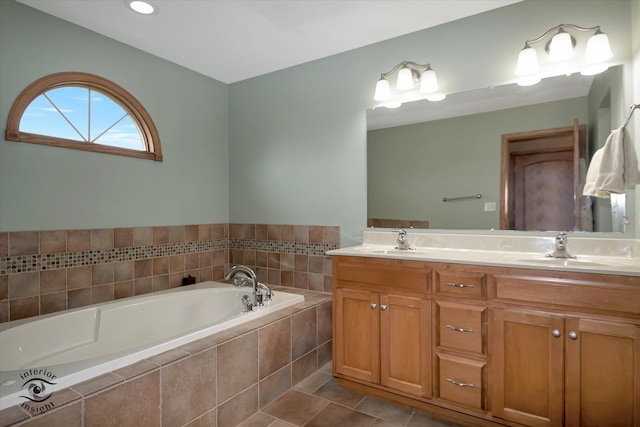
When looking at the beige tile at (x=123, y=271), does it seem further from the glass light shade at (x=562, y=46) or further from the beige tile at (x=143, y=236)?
the glass light shade at (x=562, y=46)

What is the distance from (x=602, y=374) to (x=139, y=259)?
2.99 m

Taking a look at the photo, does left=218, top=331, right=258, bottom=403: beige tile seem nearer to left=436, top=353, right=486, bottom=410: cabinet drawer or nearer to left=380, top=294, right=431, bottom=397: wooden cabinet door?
left=380, top=294, right=431, bottom=397: wooden cabinet door

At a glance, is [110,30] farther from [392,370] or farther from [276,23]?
[392,370]

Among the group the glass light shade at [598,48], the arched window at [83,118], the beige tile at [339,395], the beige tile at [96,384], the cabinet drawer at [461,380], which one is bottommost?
the beige tile at [339,395]

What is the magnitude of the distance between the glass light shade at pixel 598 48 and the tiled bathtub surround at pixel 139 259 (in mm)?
1985

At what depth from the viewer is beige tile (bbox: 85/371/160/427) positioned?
1.36 m

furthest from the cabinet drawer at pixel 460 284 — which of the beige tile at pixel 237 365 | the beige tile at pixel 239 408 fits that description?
the beige tile at pixel 239 408

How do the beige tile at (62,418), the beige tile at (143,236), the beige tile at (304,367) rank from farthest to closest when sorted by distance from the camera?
the beige tile at (143,236)
the beige tile at (304,367)
the beige tile at (62,418)

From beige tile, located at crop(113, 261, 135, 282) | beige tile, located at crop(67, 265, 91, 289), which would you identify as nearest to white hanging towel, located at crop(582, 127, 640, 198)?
beige tile, located at crop(113, 261, 135, 282)

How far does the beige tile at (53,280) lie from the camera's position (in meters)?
2.29

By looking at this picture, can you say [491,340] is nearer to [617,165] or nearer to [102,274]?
[617,165]

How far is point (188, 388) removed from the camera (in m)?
1.70

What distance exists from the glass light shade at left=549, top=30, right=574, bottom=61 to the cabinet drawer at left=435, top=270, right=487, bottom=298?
1.37 m

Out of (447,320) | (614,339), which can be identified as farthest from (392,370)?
(614,339)
